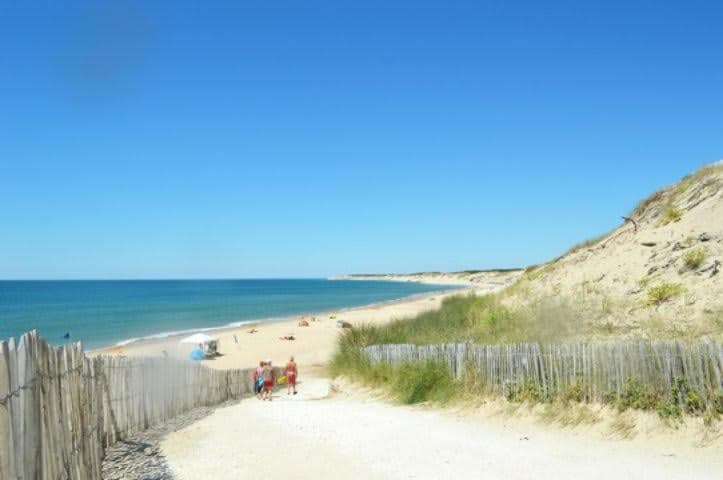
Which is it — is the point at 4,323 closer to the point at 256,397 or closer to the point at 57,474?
the point at 256,397

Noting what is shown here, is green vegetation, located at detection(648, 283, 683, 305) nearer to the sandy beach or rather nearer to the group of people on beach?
the group of people on beach

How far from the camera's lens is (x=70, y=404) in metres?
6.49

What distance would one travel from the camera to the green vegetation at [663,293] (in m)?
14.3

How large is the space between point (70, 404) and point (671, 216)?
60.7ft

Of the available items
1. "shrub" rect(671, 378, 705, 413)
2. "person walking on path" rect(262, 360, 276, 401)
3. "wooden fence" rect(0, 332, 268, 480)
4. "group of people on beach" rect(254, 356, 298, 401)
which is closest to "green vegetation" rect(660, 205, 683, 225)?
"shrub" rect(671, 378, 705, 413)

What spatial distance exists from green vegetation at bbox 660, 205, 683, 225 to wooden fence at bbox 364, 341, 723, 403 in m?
10.5

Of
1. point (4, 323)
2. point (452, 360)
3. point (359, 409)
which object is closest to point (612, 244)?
point (452, 360)

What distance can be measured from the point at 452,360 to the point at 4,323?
5488 centimetres

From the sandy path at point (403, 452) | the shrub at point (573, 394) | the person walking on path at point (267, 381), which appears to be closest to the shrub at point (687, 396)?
the sandy path at point (403, 452)

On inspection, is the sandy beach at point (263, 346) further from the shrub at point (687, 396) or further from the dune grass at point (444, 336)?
the shrub at point (687, 396)

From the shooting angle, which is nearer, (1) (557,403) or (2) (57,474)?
(2) (57,474)

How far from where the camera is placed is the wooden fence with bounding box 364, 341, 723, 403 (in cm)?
881

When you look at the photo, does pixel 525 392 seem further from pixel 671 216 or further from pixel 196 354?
pixel 196 354

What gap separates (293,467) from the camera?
8758 mm
